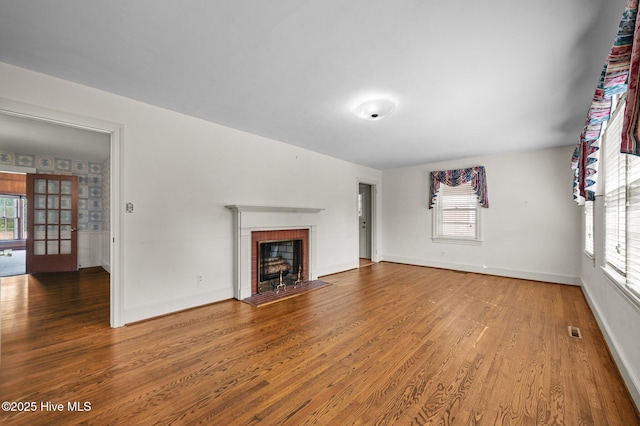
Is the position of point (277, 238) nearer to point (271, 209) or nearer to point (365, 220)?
point (271, 209)

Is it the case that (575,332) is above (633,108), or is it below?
below

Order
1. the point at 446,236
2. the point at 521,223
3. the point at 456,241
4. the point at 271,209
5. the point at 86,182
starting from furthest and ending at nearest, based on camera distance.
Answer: the point at 86,182 → the point at 446,236 → the point at 456,241 → the point at 521,223 → the point at 271,209

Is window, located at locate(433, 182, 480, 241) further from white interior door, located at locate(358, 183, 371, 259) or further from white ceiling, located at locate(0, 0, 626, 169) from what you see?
white ceiling, located at locate(0, 0, 626, 169)

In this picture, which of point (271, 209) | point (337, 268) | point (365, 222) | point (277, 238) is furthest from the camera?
point (365, 222)

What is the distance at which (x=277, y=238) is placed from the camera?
173 inches

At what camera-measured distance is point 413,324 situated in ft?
9.78

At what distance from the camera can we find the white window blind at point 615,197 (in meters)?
2.22

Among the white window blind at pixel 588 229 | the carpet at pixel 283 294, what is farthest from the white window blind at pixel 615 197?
the carpet at pixel 283 294

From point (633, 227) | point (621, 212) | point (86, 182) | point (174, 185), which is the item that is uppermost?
point (86, 182)

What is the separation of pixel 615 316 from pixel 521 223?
10.5ft

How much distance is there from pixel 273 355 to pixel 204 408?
71 cm

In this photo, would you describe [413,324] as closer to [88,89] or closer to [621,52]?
[621,52]

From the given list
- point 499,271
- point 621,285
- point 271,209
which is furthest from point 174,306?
point 499,271

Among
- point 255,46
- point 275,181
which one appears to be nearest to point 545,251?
point 275,181
